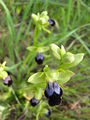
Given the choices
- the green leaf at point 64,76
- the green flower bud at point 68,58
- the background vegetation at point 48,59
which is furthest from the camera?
the background vegetation at point 48,59

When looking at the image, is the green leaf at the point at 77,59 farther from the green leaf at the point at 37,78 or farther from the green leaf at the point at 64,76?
the green leaf at the point at 37,78

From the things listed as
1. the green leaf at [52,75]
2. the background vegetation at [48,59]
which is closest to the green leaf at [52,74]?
the green leaf at [52,75]

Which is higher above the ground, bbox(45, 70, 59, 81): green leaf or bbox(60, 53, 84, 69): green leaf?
bbox(60, 53, 84, 69): green leaf

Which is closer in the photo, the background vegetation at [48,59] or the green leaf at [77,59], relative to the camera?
the green leaf at [77,59]

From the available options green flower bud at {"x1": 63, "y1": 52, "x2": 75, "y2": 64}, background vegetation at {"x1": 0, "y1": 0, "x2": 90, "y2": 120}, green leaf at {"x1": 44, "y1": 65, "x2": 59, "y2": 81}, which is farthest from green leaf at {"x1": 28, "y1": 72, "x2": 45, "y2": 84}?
background vegetation at {"x1": 0, "y1": 0, "x2": 90, "y2": 120}

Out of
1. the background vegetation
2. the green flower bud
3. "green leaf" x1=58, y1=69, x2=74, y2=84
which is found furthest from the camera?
the background vegetation

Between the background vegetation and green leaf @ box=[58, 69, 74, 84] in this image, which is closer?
green leaf @ box=[58, 69, 74, 84]

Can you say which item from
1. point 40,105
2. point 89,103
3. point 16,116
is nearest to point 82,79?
point 89,103

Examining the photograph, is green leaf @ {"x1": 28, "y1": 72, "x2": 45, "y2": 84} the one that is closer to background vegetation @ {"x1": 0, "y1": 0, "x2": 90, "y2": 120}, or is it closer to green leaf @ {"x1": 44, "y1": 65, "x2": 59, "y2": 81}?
green leaf @ {"x1": 44, "y1": 65, "x2": 59, "y2": 81}

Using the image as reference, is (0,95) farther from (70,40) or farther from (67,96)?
(70,40)

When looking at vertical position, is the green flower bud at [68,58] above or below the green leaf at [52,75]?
above

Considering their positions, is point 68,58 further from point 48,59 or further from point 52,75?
point 48,59

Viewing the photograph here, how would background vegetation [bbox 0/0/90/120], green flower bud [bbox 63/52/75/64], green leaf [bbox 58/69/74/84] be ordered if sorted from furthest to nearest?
background vegetation [bbox 0/0/90/120]
green leaf [bbox 58/69/74/84]
green flower bud [bbox 63/52/75/64]
